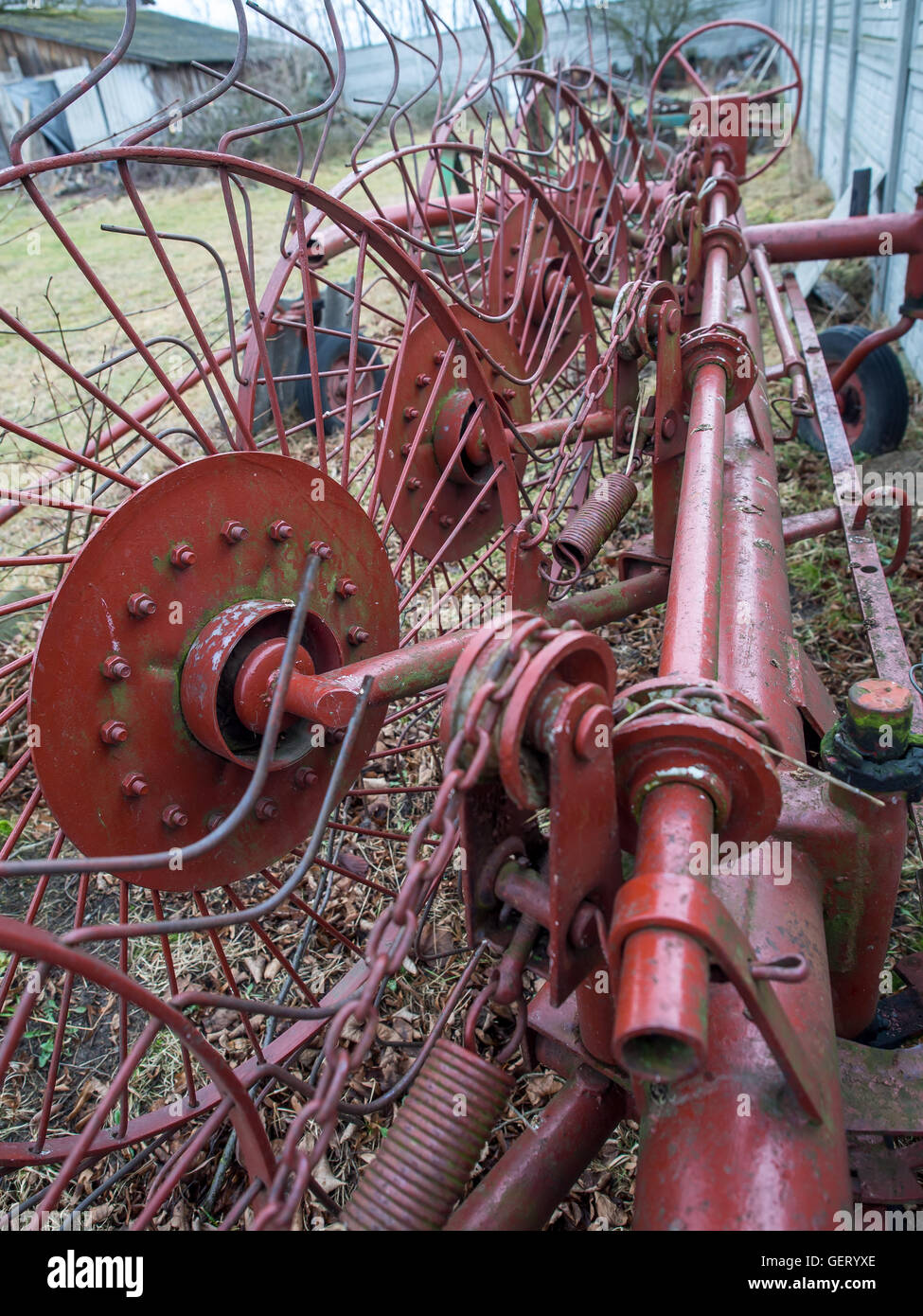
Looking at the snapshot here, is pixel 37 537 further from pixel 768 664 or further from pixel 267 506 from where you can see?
pixel 768 664

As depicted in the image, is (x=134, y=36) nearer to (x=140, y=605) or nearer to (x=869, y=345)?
(x=869, y=345)

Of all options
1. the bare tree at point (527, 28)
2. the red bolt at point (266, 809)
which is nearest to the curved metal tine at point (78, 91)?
the red bolt at point (266, 809)

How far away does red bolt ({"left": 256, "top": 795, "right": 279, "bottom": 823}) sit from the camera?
1.99m

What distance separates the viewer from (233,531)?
188cm

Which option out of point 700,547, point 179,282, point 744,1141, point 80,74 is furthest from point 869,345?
point 80,74

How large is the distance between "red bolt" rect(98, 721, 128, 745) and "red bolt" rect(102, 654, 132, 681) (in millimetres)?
91

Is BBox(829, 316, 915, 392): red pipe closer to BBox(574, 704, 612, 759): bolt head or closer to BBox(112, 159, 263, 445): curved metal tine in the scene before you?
BBox(112, 159, 263, 445): curved metal tine

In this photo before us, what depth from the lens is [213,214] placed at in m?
13.8

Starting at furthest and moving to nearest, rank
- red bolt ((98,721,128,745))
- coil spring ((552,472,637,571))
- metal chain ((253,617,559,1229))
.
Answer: coil spring ((552,472,637,571))
red bolt ((98,721,128,745))
metal chain ((253,617,559,1229))

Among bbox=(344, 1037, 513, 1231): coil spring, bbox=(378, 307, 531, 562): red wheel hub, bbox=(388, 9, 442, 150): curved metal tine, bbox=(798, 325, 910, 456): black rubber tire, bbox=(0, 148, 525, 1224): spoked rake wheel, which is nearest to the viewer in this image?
bbox=(344, 1037, 513, 1231): coil spring

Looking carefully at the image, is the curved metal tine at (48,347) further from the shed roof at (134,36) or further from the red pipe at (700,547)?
the shed roof at (134,36)

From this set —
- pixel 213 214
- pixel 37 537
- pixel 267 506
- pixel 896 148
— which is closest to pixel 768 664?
pixel 267 506

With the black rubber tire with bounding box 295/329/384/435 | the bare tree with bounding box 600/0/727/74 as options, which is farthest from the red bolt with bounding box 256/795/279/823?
the bare tree with bounding box 600/0/727/74

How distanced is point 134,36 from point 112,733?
77.0ft
